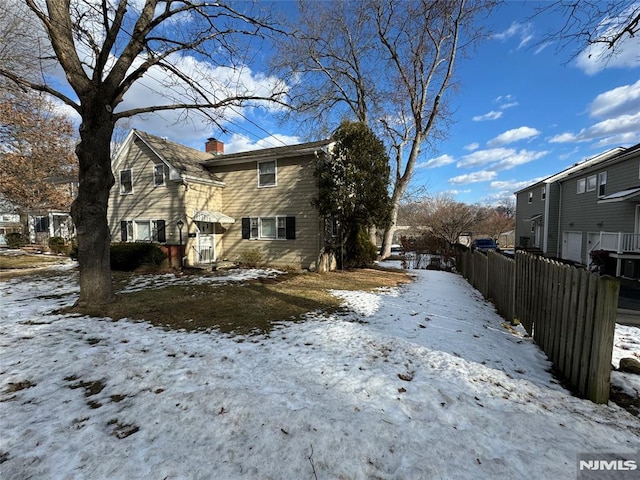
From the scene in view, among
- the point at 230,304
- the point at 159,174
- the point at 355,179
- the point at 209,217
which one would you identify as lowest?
the point at 230,304

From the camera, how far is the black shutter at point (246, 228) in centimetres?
1451

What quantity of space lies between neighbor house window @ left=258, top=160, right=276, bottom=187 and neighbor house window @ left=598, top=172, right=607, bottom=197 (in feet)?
61.4

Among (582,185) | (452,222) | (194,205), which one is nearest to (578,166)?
(582,185)

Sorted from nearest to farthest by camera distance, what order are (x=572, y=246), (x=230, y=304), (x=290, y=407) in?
(x=290, y=407) → (x=230, y=304) → (x=572, y=246)

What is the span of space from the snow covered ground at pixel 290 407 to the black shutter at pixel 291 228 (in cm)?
840

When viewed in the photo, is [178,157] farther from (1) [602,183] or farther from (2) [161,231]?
(1) [602,183]

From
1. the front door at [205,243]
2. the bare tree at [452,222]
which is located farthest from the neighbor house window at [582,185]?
the front door at [205,243]

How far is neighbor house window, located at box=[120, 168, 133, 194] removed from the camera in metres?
15.1

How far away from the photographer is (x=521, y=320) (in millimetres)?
5879

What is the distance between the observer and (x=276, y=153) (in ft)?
44.3

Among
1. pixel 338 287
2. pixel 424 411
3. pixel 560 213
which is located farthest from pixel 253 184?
pixel 560 213

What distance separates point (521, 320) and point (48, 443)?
7.31 meters

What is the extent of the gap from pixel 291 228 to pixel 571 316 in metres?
10.9

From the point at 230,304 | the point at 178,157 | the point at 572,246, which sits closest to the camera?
the point at 230,304
